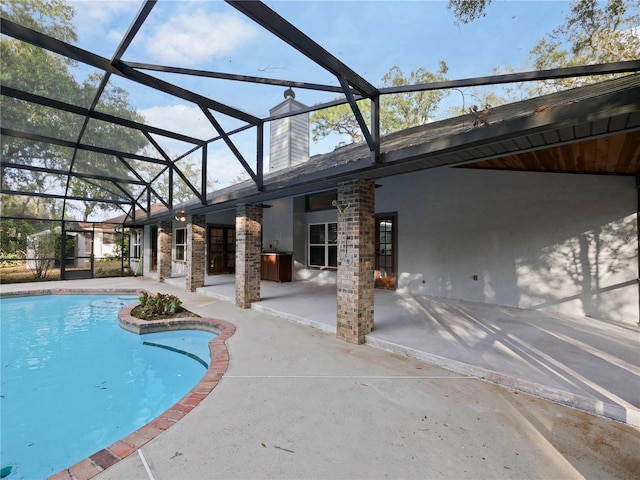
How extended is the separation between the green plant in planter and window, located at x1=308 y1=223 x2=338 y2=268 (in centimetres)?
468

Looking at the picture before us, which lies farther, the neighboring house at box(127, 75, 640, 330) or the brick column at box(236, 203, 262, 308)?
the brick column at box(236, 203, 262, 308)

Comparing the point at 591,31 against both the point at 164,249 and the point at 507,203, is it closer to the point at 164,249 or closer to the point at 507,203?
the point at 507,203

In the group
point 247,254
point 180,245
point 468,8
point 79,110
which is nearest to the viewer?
point 79,110

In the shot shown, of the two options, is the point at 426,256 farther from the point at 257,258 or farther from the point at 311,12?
the point at 311,12

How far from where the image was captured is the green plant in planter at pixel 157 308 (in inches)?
228

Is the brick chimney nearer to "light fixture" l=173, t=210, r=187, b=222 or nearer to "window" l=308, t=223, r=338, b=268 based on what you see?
"window" l=308, t=223, r=338, b=268

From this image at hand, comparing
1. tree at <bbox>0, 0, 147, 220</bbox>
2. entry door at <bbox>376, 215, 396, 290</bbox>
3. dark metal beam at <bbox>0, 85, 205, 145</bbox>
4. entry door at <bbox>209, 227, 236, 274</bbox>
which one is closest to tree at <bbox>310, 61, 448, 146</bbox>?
entry door at <bbox>376, 215, 396, 290</bbox>

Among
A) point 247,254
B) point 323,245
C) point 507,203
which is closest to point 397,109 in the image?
point 323,245

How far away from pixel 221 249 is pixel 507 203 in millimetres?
9964

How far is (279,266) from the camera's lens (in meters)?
9.77

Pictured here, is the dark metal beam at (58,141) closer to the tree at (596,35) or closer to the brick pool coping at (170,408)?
the brick pool coping at (170,408)

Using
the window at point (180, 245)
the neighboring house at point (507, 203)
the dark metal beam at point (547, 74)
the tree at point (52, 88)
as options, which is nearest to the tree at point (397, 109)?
the neighboring house at point (507, 203)

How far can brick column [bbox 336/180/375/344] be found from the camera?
405cm

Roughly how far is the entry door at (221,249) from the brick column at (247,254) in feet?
18.0
